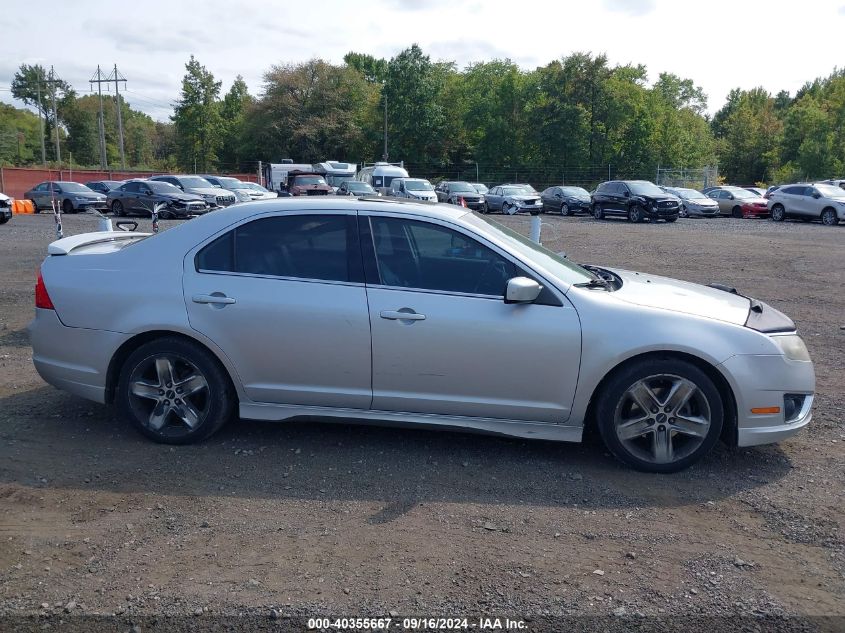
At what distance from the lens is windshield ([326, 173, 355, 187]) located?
37.6 meters

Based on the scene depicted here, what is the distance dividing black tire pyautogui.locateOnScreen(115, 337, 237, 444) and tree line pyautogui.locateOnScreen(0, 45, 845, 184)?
5515 centimetres

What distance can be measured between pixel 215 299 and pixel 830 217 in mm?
28775

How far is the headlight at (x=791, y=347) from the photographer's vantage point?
15.2 feet

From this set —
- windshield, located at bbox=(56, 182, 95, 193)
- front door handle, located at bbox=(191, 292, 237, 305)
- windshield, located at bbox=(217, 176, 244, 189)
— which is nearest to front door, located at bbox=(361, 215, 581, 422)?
front door handle, located at bbox=(191, 292, 237, 305)

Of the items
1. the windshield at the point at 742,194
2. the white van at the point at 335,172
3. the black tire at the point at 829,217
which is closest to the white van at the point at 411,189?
the white van at the point at 335,172

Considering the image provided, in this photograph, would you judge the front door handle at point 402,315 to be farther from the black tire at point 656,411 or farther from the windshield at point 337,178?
the windshield at point 337,178

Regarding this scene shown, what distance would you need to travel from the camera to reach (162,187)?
28.2 meters

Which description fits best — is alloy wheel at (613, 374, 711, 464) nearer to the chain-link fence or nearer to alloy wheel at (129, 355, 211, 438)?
alloy wheel at (129, 355, 211, 438)

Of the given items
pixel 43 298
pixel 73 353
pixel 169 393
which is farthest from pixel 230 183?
pixel 169 393

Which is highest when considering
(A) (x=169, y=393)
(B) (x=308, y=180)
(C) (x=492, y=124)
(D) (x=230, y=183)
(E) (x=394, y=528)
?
(C) (x=492, y=124)

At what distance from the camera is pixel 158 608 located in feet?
10.6

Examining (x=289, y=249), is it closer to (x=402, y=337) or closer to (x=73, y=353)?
(x=402, y=337)

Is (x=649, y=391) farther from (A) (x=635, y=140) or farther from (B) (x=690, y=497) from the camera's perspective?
(A) (x=635, y=140)

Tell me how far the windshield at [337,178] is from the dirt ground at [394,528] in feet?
107
